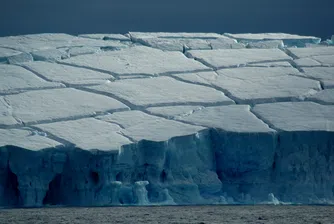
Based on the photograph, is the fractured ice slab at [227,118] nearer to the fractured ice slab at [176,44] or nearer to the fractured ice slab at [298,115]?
the fractured ice slab at [298,115]

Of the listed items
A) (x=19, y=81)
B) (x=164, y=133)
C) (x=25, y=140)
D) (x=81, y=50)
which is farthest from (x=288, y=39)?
(x=25, y=140)

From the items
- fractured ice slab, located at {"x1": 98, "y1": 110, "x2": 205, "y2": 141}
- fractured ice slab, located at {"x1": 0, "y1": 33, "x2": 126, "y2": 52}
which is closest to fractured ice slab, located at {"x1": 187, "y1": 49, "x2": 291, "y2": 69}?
fractured ice slab, located at {"x1": 0, "y1": 33, "x2": 126, "y2": 52}

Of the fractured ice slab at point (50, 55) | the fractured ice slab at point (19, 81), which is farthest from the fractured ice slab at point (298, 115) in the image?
the fractured ice slab at point (50, 55)

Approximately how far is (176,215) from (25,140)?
1.14 meters

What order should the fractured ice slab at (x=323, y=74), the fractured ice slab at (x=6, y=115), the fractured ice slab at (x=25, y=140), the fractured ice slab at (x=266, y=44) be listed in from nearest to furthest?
the fractured ice slab at (x=25, y=140) < the fractured ice slab at (x=6, y=115) < the fractured ice slab at (x=323, y=74) < the fractured ice slab at (x=266, y=44)

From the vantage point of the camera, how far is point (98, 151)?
5430 millimetres

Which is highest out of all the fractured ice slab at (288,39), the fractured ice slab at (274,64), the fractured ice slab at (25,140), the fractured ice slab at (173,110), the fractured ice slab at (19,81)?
the fractured ice slab at (288,39)

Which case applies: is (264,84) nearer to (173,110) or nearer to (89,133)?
(173,110)

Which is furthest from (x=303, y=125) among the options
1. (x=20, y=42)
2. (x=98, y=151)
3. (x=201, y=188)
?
(x=20, y=42)

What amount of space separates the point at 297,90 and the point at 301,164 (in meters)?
1.03

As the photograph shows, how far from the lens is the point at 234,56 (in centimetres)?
776

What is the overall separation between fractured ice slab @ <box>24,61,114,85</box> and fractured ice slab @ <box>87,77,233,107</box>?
0.18 metres

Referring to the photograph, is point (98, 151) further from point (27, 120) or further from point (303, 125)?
point (303, 125)

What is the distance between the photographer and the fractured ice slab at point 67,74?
695 cm
